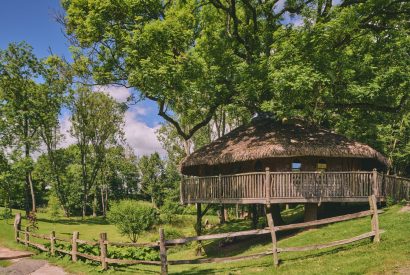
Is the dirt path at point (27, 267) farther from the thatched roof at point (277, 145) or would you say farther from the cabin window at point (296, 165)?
the cabin window at point (296, 165)

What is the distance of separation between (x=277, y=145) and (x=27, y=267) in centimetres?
1319

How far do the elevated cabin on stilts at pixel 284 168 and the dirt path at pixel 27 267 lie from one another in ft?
27.9

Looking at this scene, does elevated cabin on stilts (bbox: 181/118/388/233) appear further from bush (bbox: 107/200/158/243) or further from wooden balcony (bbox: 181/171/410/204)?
bush (bbox: 107/200/158/243)

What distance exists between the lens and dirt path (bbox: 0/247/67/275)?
53.3 ft

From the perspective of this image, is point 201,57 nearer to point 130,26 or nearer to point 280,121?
point 130,26

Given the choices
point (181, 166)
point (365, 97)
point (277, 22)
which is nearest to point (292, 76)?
point (365, 97)

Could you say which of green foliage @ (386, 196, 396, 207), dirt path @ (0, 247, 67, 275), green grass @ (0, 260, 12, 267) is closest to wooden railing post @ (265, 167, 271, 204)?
green foliage @ (386, 196, 396, 207)

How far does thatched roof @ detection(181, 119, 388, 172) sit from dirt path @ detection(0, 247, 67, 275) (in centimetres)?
973

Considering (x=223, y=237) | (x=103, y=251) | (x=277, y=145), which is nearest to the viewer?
(x=103, y=251)

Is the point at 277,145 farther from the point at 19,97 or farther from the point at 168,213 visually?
the point at 19,97

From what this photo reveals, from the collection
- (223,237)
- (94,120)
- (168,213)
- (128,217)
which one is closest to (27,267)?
(223,237)

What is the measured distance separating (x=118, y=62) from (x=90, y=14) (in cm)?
362

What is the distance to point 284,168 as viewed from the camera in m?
21.3

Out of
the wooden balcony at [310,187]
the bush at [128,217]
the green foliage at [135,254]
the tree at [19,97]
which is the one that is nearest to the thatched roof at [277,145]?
the wooden balcony at [310,187]
